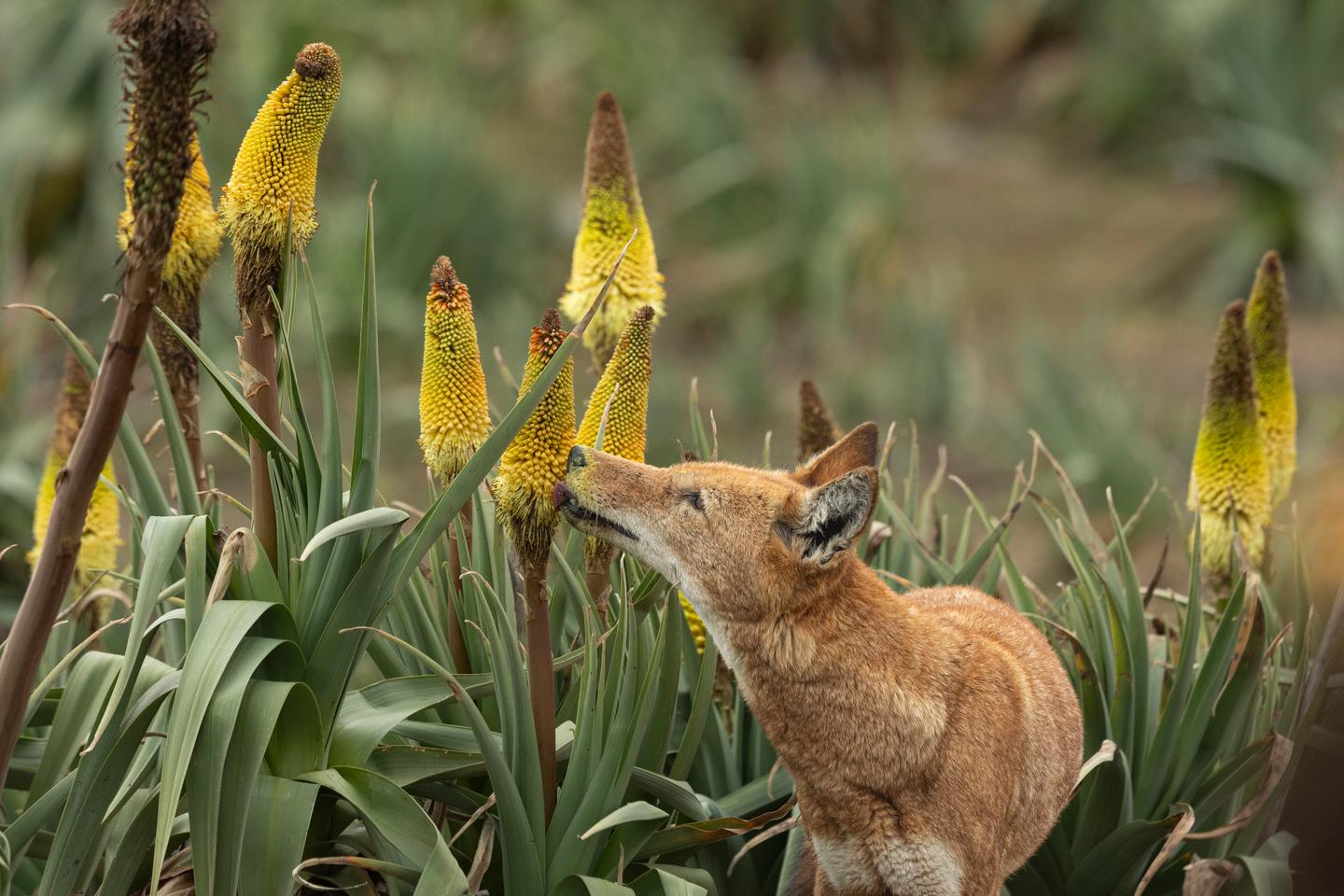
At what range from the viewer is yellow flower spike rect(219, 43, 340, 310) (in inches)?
118

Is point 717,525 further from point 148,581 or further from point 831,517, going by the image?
point 148,581

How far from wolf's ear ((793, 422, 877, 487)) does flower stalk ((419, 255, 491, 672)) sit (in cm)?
68

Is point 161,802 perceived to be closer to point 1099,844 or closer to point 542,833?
point 542,833

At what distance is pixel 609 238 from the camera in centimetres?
396

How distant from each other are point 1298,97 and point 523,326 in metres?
6.19

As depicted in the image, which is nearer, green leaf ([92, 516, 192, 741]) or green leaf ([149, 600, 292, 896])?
green leaf ([149, 600, 292, 896])

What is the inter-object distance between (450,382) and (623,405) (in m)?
0.36

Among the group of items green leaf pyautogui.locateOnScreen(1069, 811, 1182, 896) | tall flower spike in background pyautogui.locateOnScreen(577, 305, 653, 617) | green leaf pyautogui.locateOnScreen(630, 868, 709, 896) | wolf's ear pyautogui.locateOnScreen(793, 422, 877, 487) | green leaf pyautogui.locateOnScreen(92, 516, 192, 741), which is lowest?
green leaf pyautogui.locateOnScreen(1069, 811, 1182, 896)

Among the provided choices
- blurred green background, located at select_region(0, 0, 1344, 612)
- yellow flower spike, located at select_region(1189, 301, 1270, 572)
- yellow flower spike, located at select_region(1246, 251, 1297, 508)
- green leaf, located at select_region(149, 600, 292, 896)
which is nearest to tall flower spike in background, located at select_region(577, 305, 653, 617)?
green leaf, located at select_region(149, 600, 292, 896)

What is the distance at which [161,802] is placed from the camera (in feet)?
8.61

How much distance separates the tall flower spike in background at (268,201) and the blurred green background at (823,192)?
3.88 meters

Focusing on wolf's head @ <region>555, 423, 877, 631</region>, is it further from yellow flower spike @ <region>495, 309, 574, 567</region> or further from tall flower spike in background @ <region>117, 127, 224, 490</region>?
tall flower spike in background @ <region>117, 127, 224, 490</region>

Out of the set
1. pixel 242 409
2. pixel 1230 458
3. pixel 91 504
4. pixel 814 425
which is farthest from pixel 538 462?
pixel 1230 458

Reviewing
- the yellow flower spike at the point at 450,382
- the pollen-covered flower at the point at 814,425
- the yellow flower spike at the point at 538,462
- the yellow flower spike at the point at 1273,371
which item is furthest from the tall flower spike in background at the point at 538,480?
the yellow flower spike at the point at 1273,371
